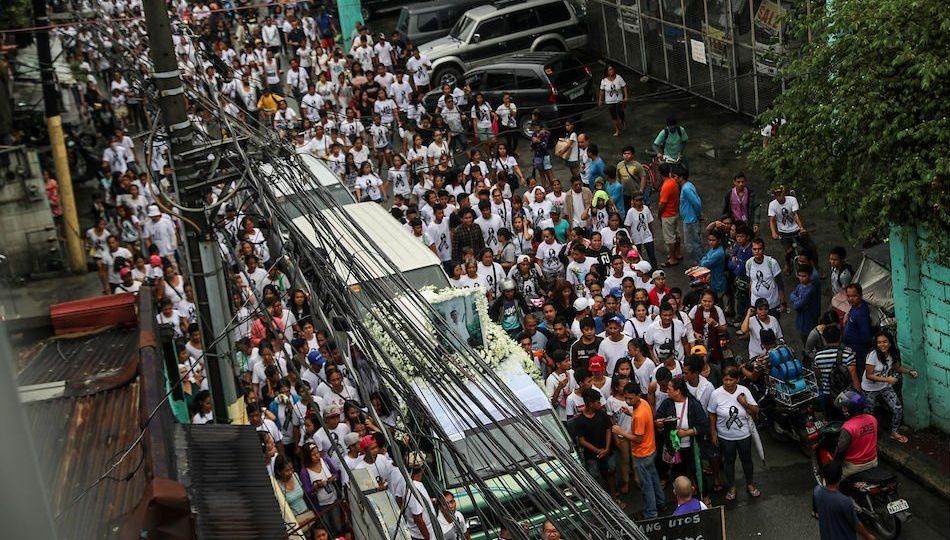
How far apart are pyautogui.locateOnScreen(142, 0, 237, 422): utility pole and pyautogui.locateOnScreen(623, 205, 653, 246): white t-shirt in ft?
21.5

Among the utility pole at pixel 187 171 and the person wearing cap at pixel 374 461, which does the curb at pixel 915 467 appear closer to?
the person wearing cap at pixel 374 461

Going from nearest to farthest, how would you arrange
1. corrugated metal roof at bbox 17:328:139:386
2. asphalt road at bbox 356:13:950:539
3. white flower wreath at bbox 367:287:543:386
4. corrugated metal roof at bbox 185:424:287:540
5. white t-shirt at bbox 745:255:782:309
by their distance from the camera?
corrugated metal roof at bbox 185:424:287:540, corrugated metal roof at bbox 17:328:139:386, asphalt road at bbox 356:13:950:539, white flower wreath at bbox 367:287:543:386, white t-shirt at bbox 745:255:782:309

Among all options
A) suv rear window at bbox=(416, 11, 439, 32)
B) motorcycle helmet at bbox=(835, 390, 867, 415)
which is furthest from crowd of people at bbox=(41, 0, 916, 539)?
suv rear window at bbox=(416, 11, 439, 32)

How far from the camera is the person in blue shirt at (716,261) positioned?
14094mm

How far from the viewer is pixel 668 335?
12281 millimetres

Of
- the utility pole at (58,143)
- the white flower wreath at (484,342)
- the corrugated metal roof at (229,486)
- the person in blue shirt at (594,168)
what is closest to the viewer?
the corrugated metal roof at (229,486)

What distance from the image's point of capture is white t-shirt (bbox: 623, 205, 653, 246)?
15.6 meters

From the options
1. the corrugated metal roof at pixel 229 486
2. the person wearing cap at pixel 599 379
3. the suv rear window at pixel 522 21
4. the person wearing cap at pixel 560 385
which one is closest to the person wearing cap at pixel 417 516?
the person wearing cap at pixel 560 385

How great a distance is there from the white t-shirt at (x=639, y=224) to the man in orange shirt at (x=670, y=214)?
24.9 inches

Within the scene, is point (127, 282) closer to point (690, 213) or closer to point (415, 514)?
point (415, 514)

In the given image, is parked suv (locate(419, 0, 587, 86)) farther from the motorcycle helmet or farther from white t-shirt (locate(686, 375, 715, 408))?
the motorcycle helmet

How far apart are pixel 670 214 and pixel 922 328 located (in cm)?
Result: 506

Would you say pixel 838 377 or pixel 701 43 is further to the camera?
pixel 701 43

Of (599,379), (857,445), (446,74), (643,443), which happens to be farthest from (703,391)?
(446,74)
